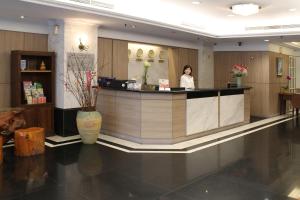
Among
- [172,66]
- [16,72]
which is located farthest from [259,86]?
[16,72]

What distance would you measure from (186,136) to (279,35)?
440cm

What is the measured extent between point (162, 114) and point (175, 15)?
2944 millimetres

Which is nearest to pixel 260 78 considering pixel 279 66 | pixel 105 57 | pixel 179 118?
pixel 279 66

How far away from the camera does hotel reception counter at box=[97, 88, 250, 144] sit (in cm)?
582

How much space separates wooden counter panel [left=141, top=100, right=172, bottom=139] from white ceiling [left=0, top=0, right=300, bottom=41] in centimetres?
192

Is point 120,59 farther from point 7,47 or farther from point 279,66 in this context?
point 279,66

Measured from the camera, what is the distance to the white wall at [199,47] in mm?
8141

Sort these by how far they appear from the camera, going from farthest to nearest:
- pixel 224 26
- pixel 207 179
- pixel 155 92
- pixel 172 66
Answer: pixel 172 66 → pixel 224 26 → pixel 155 92 → pixel 207 179

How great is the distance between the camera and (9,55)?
6262mm

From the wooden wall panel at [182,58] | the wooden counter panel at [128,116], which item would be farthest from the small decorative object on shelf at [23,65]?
the wooden wall panel at [182,58]

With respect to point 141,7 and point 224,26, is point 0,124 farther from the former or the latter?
point 224,26

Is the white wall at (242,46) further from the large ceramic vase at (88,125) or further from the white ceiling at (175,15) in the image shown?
the large ceramic vase at (88,125)

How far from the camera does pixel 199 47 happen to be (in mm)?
10562

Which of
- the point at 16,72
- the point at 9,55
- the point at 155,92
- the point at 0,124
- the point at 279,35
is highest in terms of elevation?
the point at 279,35
